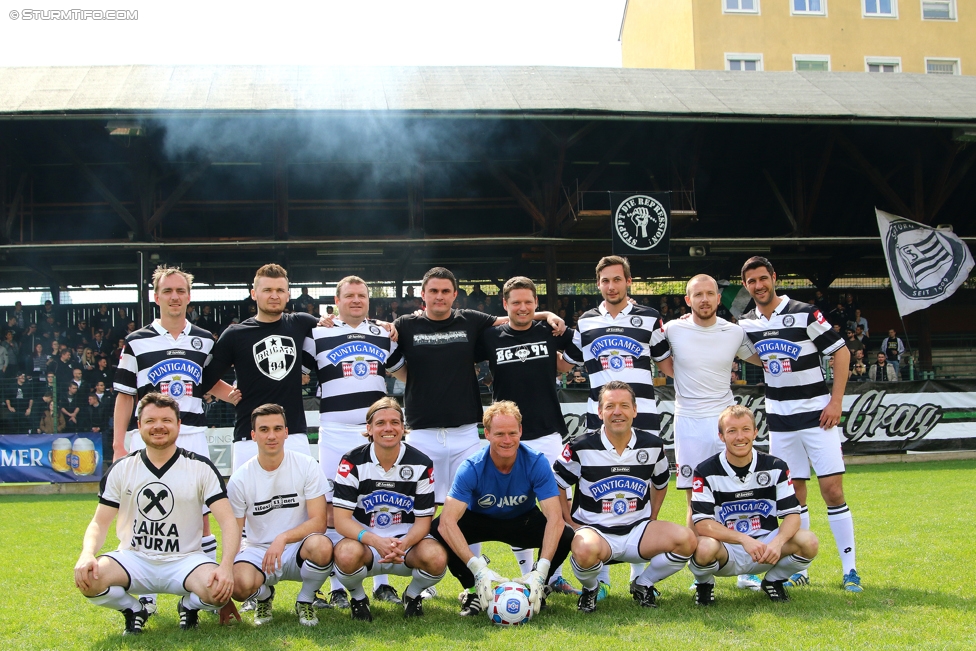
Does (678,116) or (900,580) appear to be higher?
(678,116)

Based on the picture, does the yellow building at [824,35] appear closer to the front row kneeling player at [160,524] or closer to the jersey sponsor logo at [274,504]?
the jersey sponsor logo at [274,504]

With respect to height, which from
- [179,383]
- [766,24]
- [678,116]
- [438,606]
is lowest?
[438,606]

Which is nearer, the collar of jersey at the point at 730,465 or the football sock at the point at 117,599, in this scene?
the football sock at the point at 117,599

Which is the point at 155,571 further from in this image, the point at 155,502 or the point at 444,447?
the point at 444,447

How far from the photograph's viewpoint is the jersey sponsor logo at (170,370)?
16.9ft

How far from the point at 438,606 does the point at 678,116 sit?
10.5m

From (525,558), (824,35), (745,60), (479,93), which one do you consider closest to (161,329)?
(525,558)

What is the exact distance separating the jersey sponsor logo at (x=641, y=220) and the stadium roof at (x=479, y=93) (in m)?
1.41

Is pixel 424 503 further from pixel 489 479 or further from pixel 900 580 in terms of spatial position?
pixel 900 580

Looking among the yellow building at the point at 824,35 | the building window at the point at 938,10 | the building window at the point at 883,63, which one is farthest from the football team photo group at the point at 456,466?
the building window at the point at 938,10

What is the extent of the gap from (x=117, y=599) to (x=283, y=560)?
835 mm

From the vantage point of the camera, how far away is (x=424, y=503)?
15.2 feet

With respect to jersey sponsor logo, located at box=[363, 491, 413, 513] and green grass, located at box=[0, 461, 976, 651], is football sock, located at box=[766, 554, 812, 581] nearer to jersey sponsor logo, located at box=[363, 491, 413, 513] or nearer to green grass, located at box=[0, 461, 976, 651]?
green grass, located at box=[0, 461, 976, 651]

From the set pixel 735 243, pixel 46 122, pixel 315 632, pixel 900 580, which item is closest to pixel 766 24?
pixel 735 243
